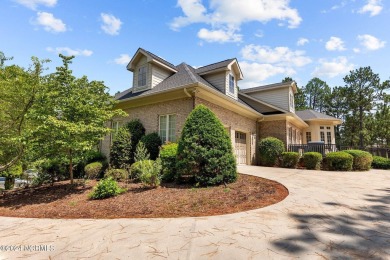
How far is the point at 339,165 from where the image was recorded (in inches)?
464

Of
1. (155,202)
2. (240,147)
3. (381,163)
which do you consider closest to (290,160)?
(240,147)

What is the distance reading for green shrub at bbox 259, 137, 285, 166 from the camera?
1346 centimetres

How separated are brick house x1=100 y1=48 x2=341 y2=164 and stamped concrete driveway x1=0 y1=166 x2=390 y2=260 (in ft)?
20.4

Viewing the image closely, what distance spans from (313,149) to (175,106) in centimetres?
1075

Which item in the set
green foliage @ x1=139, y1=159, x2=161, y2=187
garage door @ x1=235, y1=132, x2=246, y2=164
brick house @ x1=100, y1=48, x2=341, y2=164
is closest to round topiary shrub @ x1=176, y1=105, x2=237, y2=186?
green foliage @ x1=139, y1=159, x2=161, y2=187

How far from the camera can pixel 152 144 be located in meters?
9.98

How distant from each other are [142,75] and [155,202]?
9.20 meters

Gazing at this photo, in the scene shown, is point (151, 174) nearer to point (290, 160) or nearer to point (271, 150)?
point (271, 150)

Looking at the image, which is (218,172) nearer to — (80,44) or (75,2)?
(80,44)

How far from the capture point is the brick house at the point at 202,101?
10.0 m

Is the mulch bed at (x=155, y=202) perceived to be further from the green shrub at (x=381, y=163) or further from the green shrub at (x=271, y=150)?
the green shrub at (x=381, y=163)

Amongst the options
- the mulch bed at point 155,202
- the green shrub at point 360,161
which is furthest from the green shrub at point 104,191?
the green shrub at point 360,161

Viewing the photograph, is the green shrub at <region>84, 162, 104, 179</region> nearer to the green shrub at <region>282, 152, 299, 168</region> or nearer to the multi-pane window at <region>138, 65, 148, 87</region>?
the multi-pane window at <region>138, 65, 148, 87</region>

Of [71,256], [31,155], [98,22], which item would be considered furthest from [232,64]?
[71,256]
